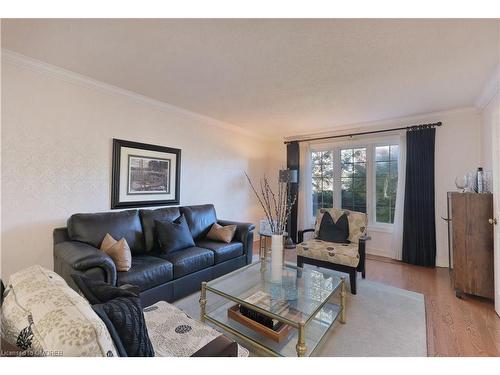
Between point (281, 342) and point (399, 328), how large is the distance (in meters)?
1.10

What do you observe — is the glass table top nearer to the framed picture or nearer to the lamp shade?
the framed picture

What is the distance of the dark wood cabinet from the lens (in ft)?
8.08

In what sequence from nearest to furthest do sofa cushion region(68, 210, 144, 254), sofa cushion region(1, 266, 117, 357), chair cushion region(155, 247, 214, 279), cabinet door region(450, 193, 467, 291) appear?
sofa cushion region(1, 266, 117, 357)
sofa cushion region(68, 210, 144, 254)
chair cushion region(155, 247, 214, 279)
cabinet door region(450, 193, 467, 291)

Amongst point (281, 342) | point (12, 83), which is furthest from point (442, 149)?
point (12, 83)

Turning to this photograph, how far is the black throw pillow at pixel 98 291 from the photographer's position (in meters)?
1.02

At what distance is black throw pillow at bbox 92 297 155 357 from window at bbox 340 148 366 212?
4.15 m

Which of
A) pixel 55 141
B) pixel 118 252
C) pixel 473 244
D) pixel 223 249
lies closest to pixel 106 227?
pixel 118 252

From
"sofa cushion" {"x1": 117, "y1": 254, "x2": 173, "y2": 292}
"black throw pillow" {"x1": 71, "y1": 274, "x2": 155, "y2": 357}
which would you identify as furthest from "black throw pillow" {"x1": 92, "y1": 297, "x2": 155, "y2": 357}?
"sofa cushion" {"x1": 117, "y1": 254, "x2": 173, "y2": 292}

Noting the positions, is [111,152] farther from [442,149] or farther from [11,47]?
[442,149]

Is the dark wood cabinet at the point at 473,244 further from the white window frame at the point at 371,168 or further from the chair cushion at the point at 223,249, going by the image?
the chair cushion at the point at 223,249

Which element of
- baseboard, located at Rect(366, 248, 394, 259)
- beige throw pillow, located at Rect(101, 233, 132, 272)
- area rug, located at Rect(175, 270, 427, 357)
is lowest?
area rug, located at Rect(175, 270, 427, 357)

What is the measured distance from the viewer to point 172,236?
107 inches

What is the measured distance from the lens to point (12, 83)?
212 cm

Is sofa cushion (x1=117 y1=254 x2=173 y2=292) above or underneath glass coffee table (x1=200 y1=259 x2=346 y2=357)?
above
